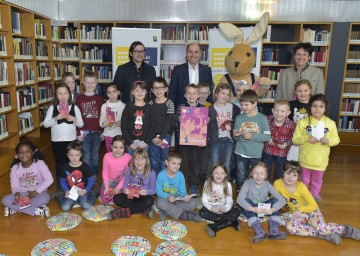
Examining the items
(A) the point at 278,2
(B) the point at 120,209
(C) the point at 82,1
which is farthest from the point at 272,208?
(C) the point at 82,1

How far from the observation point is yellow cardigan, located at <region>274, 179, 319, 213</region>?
3168mm

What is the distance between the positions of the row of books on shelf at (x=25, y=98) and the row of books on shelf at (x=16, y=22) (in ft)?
3.17

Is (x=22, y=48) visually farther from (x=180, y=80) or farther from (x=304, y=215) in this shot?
(x=304, y=215)

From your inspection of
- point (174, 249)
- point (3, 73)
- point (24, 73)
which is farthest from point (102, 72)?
point (174, 249)

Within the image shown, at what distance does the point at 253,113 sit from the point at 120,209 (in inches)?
70.8

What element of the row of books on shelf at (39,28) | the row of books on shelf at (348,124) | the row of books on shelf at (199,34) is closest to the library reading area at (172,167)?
the row of books on shelf at (39,28)

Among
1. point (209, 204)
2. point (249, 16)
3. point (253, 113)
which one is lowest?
point (209, 204)

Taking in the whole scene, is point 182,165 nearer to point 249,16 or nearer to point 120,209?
point 120,209

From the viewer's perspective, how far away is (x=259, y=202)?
3.22 metres

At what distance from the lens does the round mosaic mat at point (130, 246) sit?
8.91 feet

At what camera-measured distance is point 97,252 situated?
2742 mm

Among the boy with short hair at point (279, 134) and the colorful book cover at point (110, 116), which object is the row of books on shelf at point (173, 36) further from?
the boy with short hair at point (279, 134)

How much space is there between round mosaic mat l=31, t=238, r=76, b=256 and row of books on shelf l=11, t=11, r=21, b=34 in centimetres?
378

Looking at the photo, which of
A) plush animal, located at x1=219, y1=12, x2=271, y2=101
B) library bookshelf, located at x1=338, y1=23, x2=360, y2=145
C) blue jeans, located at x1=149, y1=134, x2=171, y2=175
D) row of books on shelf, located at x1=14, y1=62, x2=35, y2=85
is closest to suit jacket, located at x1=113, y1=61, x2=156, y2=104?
blue jeans, located at x1=149, y1=134, x2=171, y2=175
